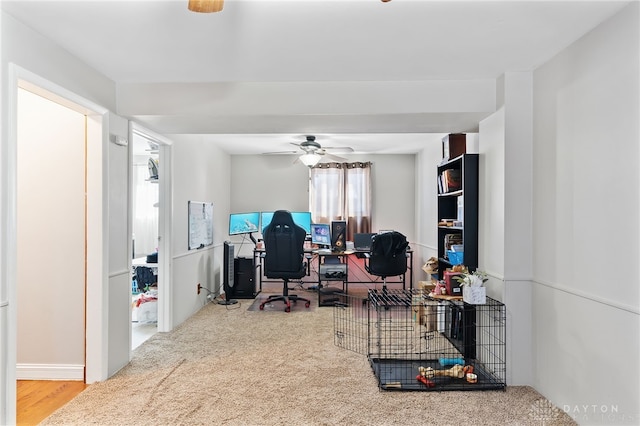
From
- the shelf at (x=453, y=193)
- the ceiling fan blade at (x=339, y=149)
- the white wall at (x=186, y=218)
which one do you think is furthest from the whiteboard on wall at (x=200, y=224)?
the shelf at (x=453, y=193)

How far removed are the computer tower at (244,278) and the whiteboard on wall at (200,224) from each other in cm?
55

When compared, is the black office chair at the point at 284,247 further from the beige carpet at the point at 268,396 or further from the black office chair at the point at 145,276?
the black office chair at the point at 145,276

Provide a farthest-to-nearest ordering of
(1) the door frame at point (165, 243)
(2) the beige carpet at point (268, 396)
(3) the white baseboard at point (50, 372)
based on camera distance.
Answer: (1) the door frame at point (165, 243)
(3) the white baseboard at point (50, 372)
(2) the beige carpet at point (268, 396)

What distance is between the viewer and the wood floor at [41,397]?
2.42m

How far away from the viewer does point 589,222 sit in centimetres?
217

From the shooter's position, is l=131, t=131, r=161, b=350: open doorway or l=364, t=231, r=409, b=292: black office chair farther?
l=364, t=231, r=409, b=292: black office chair

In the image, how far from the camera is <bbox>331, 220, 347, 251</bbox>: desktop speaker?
5902 millimetres

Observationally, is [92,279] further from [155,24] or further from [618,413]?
[618,413]

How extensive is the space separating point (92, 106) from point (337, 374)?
2642mm

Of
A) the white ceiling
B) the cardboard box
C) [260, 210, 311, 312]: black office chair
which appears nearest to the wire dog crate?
the cardboard box

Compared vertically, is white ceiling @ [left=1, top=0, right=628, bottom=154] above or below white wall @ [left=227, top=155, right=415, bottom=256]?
above

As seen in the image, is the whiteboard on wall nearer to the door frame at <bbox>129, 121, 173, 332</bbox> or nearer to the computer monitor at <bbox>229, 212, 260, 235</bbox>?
the computer monitor at <bbox>229, 212, 260, 235</bbox>

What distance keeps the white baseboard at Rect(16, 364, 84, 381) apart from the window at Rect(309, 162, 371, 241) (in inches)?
167

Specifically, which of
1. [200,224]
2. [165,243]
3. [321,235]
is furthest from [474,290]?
[200,224]
